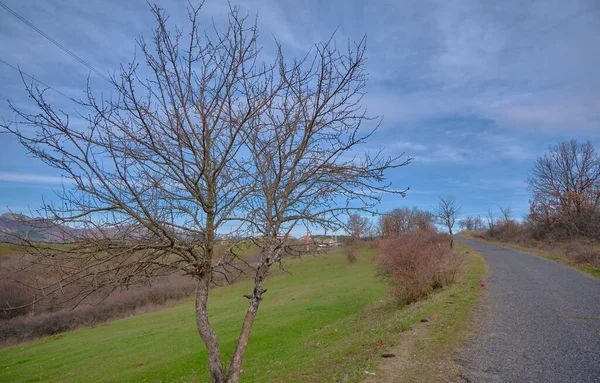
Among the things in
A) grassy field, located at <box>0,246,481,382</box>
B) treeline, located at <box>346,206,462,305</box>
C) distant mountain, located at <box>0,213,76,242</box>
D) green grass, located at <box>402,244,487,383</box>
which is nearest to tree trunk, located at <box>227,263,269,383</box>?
distant mountain, located at <box>0,213,76,242</box>

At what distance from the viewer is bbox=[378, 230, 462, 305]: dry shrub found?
17250 mm

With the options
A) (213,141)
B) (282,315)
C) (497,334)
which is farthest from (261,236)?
(282,315)

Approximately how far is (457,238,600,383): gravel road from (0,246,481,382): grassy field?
1.82 meters

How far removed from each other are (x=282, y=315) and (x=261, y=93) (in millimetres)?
22564

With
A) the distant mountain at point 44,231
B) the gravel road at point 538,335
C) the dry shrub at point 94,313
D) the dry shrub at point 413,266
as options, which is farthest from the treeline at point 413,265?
the dry shrub at point 94,313

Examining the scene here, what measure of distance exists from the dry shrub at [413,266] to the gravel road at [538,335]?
255cm

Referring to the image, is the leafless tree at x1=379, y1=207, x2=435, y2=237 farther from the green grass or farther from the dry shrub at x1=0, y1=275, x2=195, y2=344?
the dry shrub at x1=0, y1=275, x2=195, y2=344

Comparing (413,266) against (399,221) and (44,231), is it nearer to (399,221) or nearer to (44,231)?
(399,221)

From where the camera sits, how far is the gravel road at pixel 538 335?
21.5ft

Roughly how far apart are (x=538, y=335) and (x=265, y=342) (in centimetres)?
1339

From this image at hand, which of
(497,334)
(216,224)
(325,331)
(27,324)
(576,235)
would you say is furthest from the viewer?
(576,235)

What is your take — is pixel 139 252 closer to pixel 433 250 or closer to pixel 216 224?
pixel 216 224

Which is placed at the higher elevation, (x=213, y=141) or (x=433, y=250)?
(x=213, y=141)

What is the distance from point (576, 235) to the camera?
39906 mm
